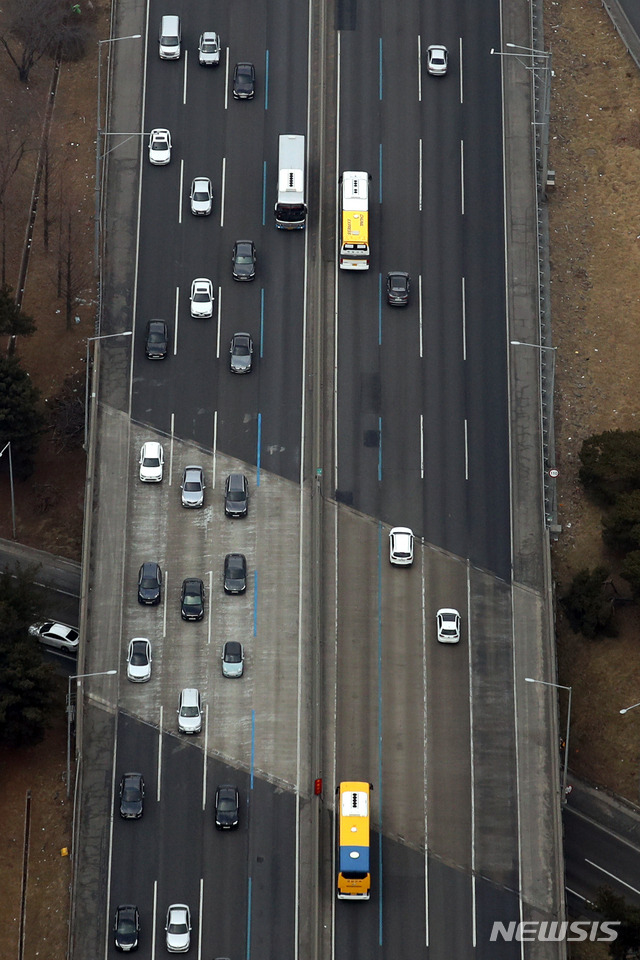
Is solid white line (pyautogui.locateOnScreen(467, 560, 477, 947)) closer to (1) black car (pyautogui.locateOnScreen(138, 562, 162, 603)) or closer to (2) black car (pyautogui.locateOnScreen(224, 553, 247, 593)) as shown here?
(2) black car (pyautogui.locateOnScreen(224, 553, 247, 593))

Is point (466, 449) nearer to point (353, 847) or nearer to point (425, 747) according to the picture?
point (425, 747)

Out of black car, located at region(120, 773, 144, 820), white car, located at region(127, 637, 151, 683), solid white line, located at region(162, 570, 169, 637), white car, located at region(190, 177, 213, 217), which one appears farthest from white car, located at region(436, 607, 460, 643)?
white car, located at region(190, 177, 213, 217)

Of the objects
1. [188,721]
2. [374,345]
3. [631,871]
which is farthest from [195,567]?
[631,871]

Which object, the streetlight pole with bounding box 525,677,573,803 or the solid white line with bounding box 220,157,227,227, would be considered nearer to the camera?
the streetlight pole with bounding box 525,677,573,803

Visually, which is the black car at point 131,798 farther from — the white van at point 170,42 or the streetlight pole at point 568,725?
the white van at point 170,42

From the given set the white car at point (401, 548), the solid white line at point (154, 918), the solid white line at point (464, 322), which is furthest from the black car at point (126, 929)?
the solid white line at point (464, 322)
